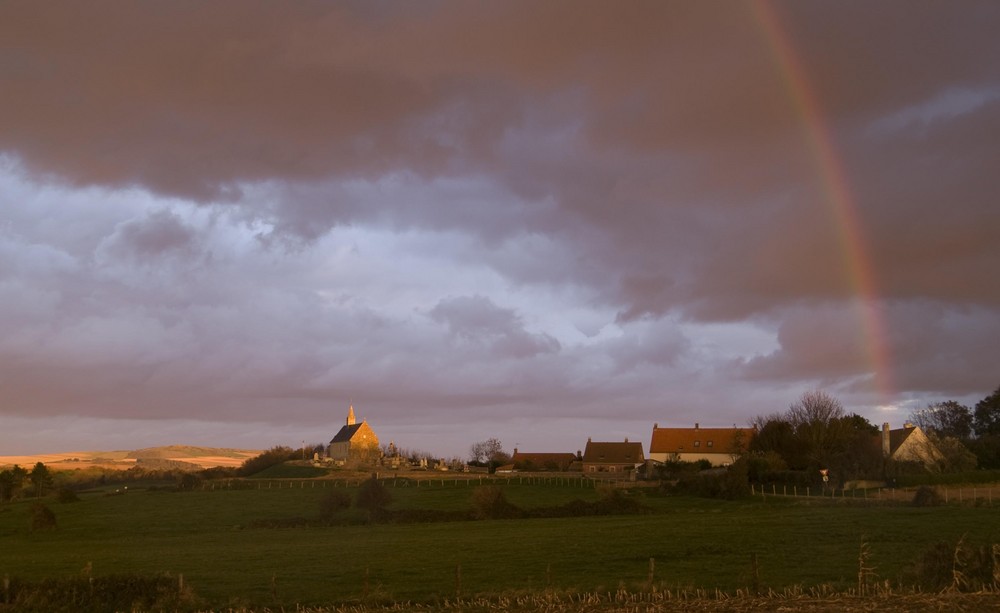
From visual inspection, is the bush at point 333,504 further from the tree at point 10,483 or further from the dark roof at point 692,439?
the dark roof at point 692,439

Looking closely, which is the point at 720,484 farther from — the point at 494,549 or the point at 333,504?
the point at 494,549

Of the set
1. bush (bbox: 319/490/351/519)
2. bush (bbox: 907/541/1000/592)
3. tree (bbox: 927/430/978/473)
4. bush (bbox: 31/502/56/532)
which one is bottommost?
bush (bbox: 31/502/56/532)

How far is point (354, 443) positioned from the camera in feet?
540

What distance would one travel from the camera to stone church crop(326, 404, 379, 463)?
156m

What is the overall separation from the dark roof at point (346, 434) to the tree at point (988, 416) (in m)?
108

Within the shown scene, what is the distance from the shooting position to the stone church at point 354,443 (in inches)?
→ 6147

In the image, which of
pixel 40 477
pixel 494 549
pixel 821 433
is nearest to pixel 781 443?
pixel 821 433

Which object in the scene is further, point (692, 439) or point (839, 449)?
point (692, 439)

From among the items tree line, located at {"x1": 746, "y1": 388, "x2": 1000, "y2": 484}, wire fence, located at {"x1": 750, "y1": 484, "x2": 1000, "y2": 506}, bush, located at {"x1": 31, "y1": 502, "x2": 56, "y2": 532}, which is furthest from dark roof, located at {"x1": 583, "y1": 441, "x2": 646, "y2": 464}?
bush, located at {"x1": 31, "y1": 502, "x2": 56, "y2": 532}

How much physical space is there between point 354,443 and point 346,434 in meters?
9.68

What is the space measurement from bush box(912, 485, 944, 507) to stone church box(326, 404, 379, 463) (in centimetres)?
10741

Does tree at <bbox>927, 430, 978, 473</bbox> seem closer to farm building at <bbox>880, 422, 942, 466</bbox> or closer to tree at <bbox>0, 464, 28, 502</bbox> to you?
farm building at <bbox>880, 422, 942, 466</bbox>

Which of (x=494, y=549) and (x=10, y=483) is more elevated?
(x=494, y=549)

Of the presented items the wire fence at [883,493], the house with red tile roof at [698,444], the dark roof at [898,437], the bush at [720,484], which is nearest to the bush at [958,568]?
the wire fence at [883,493]
